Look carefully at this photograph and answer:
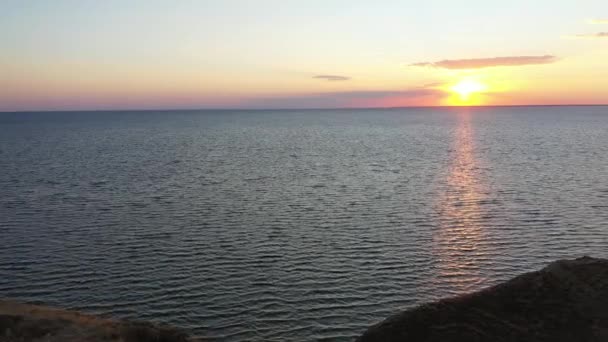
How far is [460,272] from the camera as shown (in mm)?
41344

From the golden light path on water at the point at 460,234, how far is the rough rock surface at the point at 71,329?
69.1 feet

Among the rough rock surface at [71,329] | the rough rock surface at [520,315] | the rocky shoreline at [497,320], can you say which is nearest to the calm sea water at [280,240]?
the rough rock surface at [71,329]

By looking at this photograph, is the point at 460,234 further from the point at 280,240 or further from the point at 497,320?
the point at 497,320

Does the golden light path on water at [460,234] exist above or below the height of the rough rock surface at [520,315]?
below

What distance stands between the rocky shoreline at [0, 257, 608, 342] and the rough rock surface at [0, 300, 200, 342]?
1.8 inches

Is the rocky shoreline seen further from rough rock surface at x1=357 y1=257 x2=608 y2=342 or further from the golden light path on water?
the golden light path on water

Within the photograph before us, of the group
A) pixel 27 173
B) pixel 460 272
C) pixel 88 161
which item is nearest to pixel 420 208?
pixel 460 272

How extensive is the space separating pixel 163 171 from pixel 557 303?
8296cm

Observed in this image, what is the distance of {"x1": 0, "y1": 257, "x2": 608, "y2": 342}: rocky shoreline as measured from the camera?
23.4m

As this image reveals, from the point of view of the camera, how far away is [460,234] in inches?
2044

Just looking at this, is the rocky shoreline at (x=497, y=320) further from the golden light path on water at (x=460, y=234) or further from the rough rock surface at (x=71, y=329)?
the golden light path on water at (x=460, y=234)

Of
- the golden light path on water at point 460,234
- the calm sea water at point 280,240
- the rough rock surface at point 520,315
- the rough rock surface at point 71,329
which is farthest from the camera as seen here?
the golden light path on water at point 460,234

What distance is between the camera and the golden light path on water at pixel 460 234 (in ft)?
133

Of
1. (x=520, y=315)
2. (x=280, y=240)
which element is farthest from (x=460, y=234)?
(x=520, y=315)
